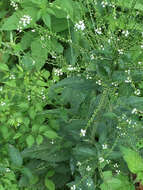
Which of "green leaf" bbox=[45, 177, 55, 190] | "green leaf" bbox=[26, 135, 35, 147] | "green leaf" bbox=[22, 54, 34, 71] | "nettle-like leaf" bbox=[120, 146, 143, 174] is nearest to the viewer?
"nettle-like leaf" bbox=[120, 146, 143, 174]

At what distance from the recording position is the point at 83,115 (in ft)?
7.64

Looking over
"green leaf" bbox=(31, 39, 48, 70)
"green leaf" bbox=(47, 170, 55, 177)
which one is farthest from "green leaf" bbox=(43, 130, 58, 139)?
"green leaf" bbox=(31, 39, 48, 70)

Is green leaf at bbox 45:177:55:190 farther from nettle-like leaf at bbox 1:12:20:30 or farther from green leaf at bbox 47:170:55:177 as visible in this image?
nettle-like leaf at bbox 1:12:20:30

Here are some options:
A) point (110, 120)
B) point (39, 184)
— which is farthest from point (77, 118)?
point (39, 184)

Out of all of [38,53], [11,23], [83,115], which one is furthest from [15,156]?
[11,23]

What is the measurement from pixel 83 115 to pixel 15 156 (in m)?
0.56

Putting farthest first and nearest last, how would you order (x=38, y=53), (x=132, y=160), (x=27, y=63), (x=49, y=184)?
(x=38, y=53) → (x=27, y=63) → (x=49, y=184) → (x=132, y=160)

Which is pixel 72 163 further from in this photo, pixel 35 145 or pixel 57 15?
pixel 57 15

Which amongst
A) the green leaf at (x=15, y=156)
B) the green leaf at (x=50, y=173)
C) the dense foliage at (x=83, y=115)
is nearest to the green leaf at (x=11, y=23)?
the dense foliage at (x=83, y=115)

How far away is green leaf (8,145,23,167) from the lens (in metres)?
2.36

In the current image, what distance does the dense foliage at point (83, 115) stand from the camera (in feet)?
6.34

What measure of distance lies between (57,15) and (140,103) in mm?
1441

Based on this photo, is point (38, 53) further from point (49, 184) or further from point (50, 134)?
point (49, 184)

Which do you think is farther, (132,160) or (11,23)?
(11,23)
